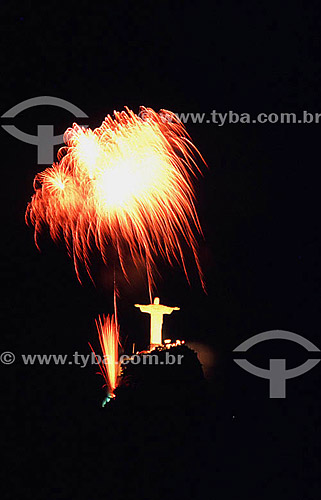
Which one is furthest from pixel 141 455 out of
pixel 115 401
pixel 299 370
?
pixel 299 370

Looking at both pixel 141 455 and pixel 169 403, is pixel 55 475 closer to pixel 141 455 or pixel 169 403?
pixel 141 455

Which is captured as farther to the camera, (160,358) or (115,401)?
(160,358)

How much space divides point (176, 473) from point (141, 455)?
1112 mm

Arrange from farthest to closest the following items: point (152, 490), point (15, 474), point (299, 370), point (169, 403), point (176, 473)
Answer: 1. point (299, 370)
2. point (169, 403)
3. point (176, 473)
4. point (152, 490)
5. point (15, 474)

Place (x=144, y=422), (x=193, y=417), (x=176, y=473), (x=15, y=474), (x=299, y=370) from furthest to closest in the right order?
(x=299, y=370) < (x=193, y=417) < (x=144, y=422) < (x=176, y=473) < (x=15, y=474)

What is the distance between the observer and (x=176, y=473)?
13.1 metres

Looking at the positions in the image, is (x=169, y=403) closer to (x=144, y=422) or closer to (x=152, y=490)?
(x=144, y=422)

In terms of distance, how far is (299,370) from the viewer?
62.0ft

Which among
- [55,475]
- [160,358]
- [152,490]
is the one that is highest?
[160,358]

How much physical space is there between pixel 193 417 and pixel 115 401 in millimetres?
3240

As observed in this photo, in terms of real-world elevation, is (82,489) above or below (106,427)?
below

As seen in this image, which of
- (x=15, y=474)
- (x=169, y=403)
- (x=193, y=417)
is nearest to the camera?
(x=15, y=474)

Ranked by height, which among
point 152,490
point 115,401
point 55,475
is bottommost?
point 152,490

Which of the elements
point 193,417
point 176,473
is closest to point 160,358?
point 193,417
